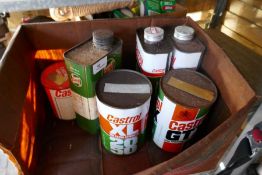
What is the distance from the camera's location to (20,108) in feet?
1.54

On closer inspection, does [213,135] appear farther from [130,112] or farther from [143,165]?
[143,165]

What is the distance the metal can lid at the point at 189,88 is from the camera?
492 millimetres

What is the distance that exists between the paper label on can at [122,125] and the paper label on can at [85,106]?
0.06 m

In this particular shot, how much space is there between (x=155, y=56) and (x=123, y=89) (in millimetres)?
114

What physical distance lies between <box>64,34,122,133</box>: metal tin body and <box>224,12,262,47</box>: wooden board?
51 cm

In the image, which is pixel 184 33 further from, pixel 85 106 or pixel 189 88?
pixel 85 106

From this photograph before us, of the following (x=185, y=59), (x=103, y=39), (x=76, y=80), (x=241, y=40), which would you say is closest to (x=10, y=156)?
(x=76, y=80)

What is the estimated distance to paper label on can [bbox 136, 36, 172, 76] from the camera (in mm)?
549

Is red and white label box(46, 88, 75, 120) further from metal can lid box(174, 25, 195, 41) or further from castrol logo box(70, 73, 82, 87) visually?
metal can lid box(174, 25, 195, 41)

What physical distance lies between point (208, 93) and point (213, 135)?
155 millimetres

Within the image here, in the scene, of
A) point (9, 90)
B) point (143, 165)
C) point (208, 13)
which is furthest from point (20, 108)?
point (208, 13)

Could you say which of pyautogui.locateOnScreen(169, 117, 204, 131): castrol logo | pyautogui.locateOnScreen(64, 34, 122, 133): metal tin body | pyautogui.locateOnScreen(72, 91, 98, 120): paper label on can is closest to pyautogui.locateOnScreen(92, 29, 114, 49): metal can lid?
pyautogui.locateOnScreen(64, 34, 122, 133): metal tin body

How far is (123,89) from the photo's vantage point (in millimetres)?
527

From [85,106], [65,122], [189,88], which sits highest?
Answer: [189,88]
